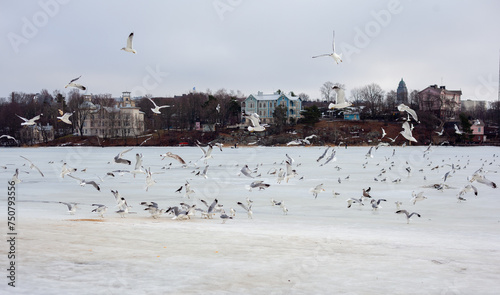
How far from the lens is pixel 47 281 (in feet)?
26.4

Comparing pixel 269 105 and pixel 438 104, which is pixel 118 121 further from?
pixel 438 104

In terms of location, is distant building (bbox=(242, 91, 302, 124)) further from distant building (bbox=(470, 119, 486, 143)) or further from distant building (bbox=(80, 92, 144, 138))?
distant building (bbox=(470, 119, 486, 143))

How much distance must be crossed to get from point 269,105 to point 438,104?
37572mm

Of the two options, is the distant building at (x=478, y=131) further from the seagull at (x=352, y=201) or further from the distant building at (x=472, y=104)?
the seagull at (x=352, y=201)

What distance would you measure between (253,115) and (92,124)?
312ft

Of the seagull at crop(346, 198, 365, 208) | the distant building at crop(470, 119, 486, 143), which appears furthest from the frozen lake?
the distant building at crop(470, 119, 486, 143)

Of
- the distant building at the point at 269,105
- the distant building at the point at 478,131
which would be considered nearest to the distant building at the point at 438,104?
the distant building at the point at 478,131

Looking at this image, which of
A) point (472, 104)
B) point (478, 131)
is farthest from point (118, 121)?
point (472, 104)

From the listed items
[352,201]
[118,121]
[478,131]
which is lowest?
[352,201]

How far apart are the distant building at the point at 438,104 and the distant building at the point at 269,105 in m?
28.0

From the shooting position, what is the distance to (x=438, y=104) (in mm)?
115312

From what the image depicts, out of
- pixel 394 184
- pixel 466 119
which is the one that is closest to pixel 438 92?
pixel 466 119

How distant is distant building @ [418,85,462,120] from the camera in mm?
108938

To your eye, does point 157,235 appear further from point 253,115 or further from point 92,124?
point 92,124
